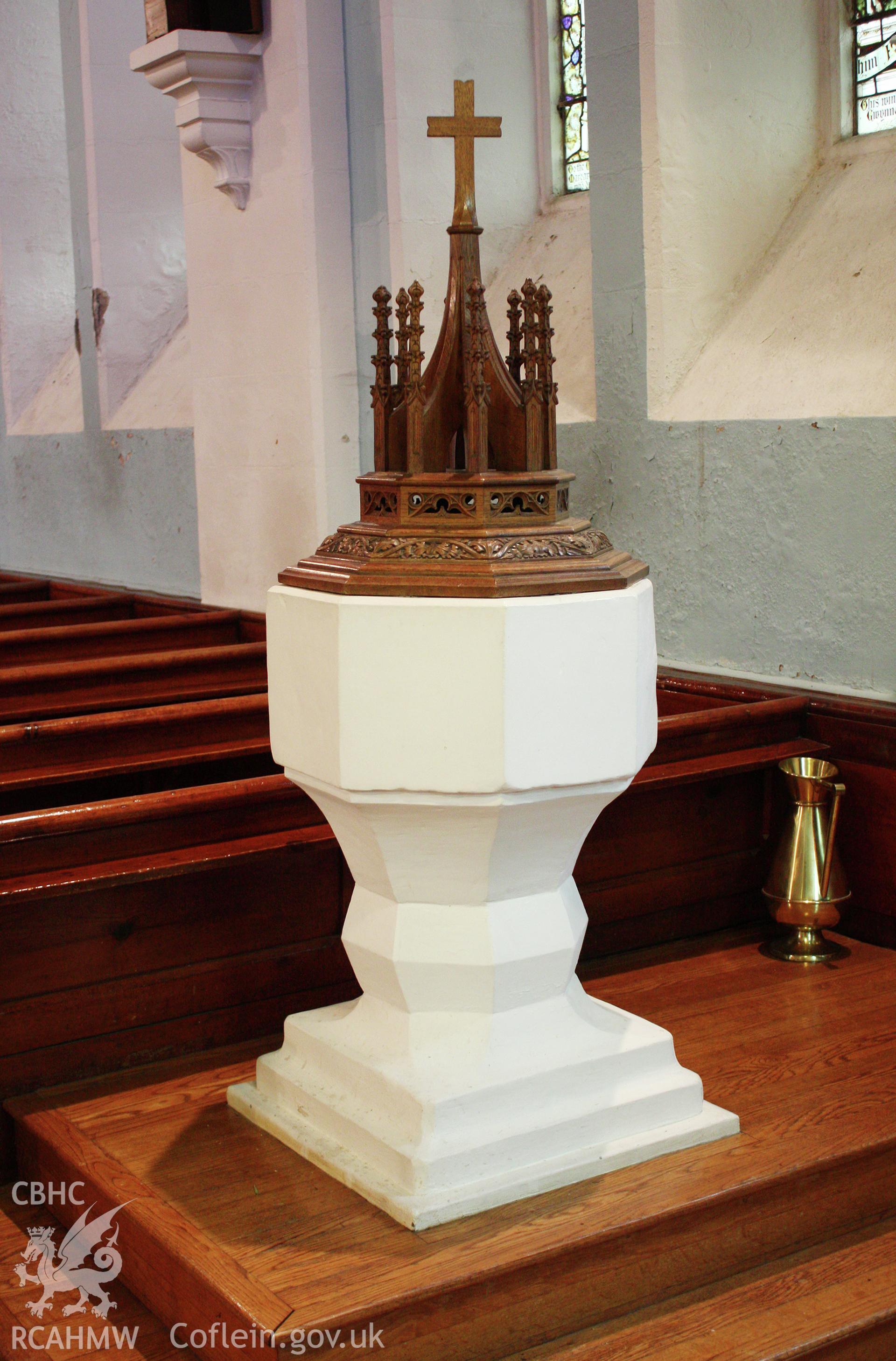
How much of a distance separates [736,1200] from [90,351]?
5.24 metres

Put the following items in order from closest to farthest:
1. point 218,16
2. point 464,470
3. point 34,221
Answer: point 464,470
point 218,16
point 34,221

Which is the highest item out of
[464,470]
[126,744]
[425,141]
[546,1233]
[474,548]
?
[425,141]

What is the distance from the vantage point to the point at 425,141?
4316mm

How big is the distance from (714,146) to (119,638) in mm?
2225

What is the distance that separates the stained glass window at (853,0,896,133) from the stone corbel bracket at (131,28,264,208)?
193cm

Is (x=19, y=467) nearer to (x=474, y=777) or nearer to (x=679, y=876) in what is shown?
(x=679, y=876)

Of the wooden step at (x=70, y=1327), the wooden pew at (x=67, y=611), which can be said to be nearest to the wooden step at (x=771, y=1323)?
the wooden step at (x=70, y=1327)

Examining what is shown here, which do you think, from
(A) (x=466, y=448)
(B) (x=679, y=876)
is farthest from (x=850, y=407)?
(A) (x=466, y=448)

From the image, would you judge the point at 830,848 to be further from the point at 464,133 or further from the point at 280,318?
the point at 280,318

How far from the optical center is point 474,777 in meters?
1.88

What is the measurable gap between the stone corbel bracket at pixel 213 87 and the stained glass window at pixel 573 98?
3.17 feet

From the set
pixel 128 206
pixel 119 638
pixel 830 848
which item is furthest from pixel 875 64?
pixel 128 206

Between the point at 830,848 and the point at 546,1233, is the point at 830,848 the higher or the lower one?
the higher one

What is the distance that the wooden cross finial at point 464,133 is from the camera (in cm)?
205
